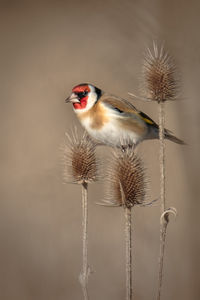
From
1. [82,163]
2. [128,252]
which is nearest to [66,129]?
[82,163]

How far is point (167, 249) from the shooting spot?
4.31 ft

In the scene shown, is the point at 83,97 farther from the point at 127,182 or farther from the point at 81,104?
the point at 127,182

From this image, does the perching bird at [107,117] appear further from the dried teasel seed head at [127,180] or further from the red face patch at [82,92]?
the dried teasel seed head at [127,180]

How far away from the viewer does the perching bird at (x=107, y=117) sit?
1.03 meters

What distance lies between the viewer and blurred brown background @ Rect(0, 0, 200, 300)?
125 cm

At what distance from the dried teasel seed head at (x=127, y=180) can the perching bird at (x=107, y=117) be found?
165 mm

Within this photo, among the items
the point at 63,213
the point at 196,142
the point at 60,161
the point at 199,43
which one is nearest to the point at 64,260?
the point at 63,213

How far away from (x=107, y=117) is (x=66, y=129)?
23 centimetres

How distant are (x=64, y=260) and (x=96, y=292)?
0.15 m

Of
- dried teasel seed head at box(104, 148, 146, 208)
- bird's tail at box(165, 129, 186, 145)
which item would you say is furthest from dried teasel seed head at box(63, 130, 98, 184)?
bird's tail at box(165, 129, 186, 145)

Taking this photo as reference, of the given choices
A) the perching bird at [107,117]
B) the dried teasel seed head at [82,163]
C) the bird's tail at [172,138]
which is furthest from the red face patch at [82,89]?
the bird's tail at [172,138]

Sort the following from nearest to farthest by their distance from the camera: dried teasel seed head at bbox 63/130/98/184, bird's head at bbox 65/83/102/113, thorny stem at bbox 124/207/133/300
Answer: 1. thorny stem at bbox 124/207/133/300
2. dried teasel seed head at bbox 63/130/98/184
3. bird's head at bbox 65/83/102/113

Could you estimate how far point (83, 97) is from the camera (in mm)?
1022

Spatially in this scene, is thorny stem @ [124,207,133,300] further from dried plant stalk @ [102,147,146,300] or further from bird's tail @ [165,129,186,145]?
bird's tail @ [165,129,186,145]
